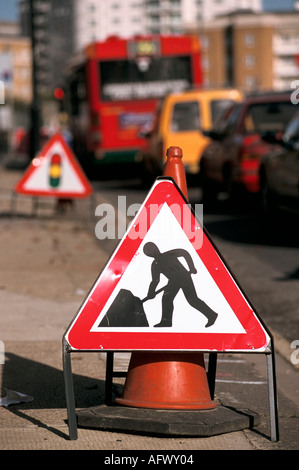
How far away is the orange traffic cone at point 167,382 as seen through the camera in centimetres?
447

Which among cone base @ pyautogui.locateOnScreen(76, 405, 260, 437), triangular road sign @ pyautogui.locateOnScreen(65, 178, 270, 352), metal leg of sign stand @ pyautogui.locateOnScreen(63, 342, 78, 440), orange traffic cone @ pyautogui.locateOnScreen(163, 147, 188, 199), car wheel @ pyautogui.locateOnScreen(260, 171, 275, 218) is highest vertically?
orange traffic cone @ pyautogui.locateOnScreen(163, 147, 188, 199)

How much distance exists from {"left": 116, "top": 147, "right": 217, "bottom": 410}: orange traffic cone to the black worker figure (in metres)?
0.25

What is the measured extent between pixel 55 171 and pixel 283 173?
11.0 ft

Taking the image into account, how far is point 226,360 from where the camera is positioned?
243 inches

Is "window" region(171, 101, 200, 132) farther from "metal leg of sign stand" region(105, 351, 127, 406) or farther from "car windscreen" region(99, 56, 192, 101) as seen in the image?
"metal leg of sign stand" region(105, 351, 127, 406)

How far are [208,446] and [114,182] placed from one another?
2188cm

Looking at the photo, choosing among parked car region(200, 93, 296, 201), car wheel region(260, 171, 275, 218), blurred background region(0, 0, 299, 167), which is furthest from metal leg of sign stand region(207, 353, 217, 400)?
blurred background region(0, 0, 299, 167)

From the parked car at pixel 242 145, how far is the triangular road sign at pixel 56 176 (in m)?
2.27

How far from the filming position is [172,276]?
441cm

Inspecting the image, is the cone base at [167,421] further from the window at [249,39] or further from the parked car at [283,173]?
the window at [249,39]

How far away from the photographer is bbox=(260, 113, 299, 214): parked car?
12.0 m

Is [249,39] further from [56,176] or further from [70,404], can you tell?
[70,404]

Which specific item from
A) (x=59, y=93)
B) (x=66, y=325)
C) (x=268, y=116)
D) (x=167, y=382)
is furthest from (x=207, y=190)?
(x=59, y=93)

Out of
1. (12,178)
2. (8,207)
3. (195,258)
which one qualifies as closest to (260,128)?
(8,207)
